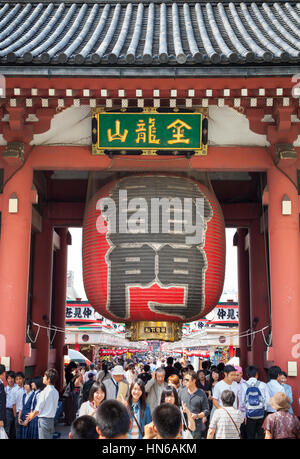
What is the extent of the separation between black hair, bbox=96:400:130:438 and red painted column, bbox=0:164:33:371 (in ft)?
14.2

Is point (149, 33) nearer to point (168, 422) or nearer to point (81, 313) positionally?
point (168, 422)

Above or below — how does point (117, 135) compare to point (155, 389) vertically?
above

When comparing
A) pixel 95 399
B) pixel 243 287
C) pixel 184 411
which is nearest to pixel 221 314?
pixel 243 287

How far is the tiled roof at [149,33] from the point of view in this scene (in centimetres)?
649

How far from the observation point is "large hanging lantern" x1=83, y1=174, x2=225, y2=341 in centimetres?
741

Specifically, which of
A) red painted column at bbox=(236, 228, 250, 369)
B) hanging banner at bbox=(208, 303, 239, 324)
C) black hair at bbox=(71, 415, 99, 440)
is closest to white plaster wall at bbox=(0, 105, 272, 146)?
red painted column at bbox=(236, 228, 250, 369)

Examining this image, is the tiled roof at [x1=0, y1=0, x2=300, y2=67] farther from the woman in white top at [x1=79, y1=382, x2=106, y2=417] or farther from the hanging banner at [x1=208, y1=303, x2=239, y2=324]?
the hanging banner at [x1=208, y1=303, x2=239, y2=324]

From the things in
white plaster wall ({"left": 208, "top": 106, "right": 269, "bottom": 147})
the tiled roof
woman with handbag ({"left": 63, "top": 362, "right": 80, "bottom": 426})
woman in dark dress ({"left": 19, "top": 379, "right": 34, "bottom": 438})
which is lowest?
woman with handbag ({"left": 63, "top": 362, "right": 80, "bottom": 426})

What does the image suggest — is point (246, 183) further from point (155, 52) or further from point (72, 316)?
point (72, 316)

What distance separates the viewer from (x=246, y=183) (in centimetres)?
1108

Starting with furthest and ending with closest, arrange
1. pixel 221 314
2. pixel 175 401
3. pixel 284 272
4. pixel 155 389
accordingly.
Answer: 1. pixel 221 314
2. pixel 284 272
3. pixel 155 389
4. pixel 175 401

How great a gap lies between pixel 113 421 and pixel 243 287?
9.56 m

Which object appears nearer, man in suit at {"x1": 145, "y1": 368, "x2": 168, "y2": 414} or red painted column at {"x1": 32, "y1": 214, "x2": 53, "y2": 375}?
man in suit at {"x1": 145, "y1": 368, "x2": 168, "y2": 414}

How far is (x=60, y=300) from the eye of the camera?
41.1 ft
